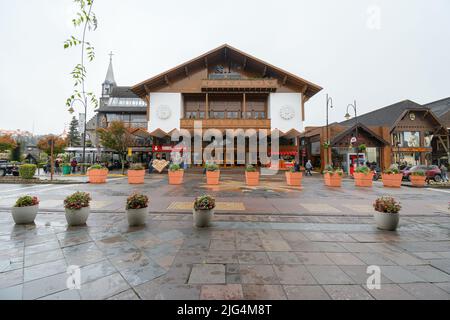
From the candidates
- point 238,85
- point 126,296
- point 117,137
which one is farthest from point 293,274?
point 117,137

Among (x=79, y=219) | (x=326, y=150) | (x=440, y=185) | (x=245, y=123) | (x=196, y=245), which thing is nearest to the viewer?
(x=196, y=245)

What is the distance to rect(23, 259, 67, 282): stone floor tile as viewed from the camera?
3105 millimetres

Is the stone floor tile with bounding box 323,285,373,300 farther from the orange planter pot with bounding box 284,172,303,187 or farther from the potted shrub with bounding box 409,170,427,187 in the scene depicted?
the potted shrub with bounding box 409,170,427,187

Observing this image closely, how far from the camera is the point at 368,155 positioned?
1099 inches

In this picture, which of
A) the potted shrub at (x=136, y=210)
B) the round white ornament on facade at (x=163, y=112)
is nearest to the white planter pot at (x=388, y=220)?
the potted shrub at (x=136, y=210)

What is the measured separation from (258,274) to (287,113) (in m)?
25.8

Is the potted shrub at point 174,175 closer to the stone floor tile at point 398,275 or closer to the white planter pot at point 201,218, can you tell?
the white planter pot at point 201,218

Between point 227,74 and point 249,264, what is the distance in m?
27.8

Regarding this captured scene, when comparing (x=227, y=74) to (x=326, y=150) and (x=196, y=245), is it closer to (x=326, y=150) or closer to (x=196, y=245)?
(x=326, y=150)

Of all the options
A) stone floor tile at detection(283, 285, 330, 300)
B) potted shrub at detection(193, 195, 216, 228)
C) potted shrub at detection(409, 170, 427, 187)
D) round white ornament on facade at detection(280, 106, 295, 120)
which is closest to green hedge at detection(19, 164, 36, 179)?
potted shrub at detection(193, 195, 216, 228)

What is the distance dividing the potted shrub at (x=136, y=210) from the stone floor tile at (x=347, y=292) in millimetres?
Answer: 4637

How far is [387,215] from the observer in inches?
215

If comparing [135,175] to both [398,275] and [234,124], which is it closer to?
[234,124]
